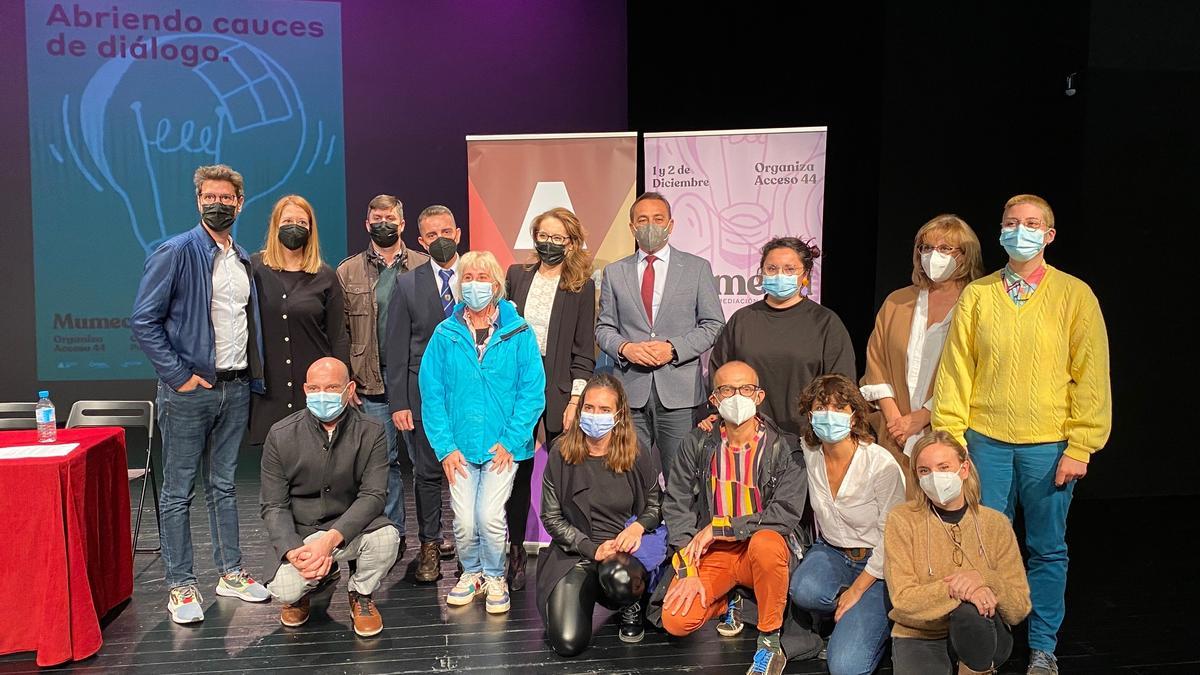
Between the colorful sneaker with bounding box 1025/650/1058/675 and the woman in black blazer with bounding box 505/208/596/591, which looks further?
the woman in black blazer with bounding box 505/208/596/591

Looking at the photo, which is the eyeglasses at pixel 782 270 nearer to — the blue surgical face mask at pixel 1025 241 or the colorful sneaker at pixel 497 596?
the blue surgical face mask at pixel 1025 241

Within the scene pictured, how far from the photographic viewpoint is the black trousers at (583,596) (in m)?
3.20

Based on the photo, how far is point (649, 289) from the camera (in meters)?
3.99

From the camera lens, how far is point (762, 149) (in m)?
4.95

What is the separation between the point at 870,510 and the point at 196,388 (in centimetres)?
264

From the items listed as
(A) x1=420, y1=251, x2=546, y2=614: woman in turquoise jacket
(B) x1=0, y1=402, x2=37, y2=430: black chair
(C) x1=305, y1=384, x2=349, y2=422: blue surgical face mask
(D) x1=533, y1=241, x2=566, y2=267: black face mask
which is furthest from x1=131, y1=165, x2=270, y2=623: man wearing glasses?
(B) x1=0, y1=402, x2=37, y2=430: black chair

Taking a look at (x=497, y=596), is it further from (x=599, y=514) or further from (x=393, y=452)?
(x=393, y=452)

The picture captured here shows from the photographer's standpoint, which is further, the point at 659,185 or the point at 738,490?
the point at 659,185

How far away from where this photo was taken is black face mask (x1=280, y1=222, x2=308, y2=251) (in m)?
3.79

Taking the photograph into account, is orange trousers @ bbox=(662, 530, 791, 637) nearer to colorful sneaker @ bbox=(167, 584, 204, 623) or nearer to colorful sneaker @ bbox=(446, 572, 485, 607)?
colorful sneaker @ bbox=(446, 572, 485, 607)

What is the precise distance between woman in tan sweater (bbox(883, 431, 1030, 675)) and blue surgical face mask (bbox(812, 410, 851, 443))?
31cm

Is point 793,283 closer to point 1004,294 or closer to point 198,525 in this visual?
point 1004,294

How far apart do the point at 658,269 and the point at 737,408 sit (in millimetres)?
966

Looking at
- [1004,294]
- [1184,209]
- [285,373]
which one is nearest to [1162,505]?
[1184,209]
